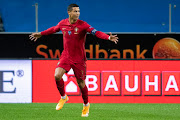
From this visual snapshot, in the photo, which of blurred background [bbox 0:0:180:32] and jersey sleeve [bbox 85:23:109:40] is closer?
jersey sleeve [bbox 85:23:109:40]

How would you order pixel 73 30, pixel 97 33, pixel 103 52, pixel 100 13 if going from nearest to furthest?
pixel 97 33 → pixel 73 30 → pixel 103 52 → pixel 100 13

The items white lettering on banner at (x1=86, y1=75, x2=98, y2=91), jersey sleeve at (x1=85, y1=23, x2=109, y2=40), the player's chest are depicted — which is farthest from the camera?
white lettering on banner at (x1=86, y1=75, x2=98, y2=91)

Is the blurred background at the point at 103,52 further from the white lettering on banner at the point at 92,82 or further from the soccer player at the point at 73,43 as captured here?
the soccer player at the point at 73,43

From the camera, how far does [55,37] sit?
13.0 m

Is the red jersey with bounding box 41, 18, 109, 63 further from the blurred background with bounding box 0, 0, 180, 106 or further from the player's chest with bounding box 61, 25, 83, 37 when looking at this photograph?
the blurred background with bounding box 0, 0, 180, 106

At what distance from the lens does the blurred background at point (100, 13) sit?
1475cm

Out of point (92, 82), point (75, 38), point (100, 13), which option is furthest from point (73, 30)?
point (100, 13)

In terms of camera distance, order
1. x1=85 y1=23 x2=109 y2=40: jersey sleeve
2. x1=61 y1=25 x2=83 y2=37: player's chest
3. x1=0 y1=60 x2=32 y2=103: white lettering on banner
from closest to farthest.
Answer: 1. x1=85 y1=23 x2=109 y2=40: jersey sleeve
2. x1=61 y1=25 x2=83 y2=37: player's chest
3. x1=0 y1=60 x2=32 y2=103: white lettering on banner

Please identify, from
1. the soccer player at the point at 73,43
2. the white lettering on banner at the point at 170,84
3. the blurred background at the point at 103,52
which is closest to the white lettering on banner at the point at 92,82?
the blurred background at the point at 103,52

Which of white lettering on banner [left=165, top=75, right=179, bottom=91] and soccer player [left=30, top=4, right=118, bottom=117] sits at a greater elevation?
soccer player [left=30, top=4, right=118, bottom=117]

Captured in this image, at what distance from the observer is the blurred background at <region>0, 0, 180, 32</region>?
14750 millimetres

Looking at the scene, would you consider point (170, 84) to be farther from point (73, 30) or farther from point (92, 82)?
point (73, 30)

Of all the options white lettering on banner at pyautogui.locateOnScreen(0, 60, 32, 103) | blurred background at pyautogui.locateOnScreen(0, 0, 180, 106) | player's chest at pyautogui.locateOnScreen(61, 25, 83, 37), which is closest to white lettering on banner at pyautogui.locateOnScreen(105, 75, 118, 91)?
blurred background at pyautogui.locateOnScreen(0, 0, 180, 106)

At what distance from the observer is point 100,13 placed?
1508 centimetres
